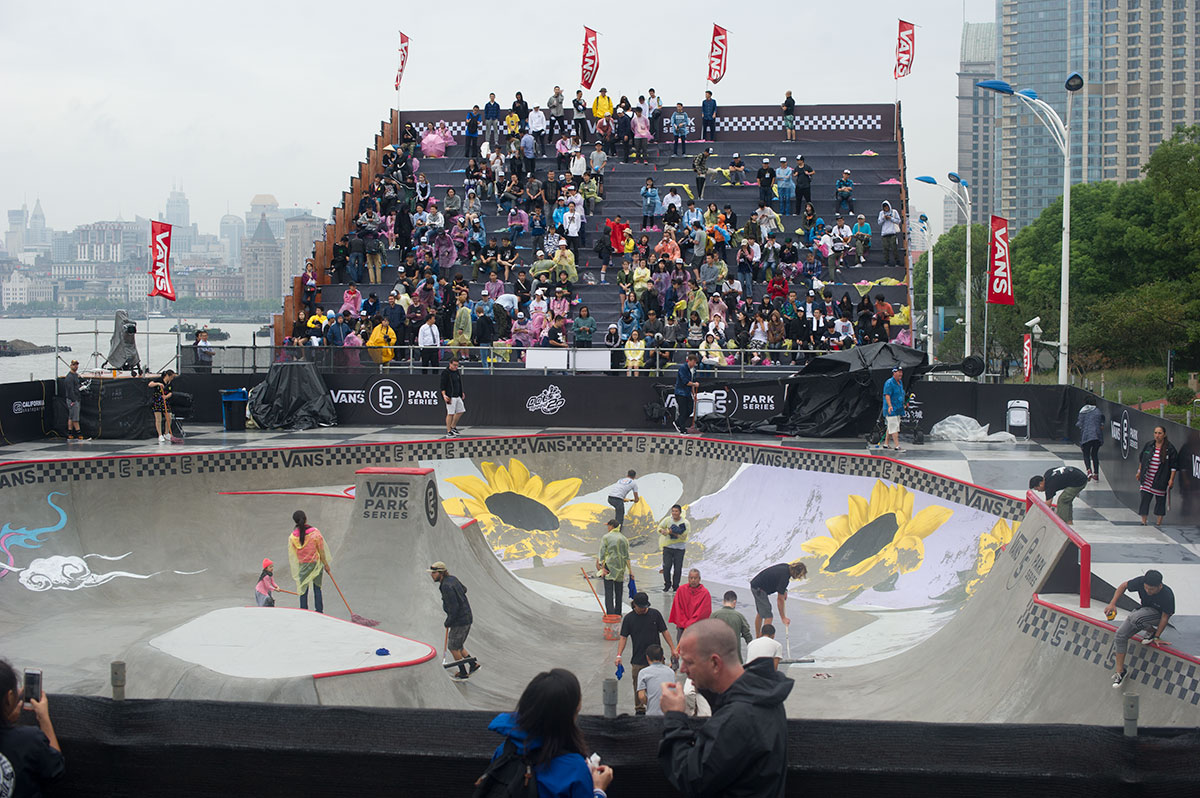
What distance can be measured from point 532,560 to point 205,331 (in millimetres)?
12604

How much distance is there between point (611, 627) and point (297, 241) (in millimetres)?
114564

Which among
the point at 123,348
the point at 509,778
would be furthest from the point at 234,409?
the point at 509,778

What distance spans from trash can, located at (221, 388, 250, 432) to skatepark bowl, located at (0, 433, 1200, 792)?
7248 mm

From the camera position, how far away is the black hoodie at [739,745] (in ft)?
12.8

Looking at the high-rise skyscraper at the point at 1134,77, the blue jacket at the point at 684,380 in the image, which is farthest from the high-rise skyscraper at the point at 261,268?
the high-rise skyscraper at the point at 1134,77

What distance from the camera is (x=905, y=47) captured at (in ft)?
133

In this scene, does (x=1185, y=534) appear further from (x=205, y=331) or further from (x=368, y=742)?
(x=205, y=331)

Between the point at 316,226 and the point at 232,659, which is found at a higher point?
the point at 316,226

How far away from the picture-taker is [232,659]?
A: 8.48 metres

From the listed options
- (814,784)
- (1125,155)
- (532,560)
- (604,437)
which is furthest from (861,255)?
(1125,155)

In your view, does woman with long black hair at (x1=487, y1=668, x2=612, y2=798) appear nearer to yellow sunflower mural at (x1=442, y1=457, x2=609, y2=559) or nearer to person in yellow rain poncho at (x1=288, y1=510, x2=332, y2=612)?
person in yellow rain poncho at (x1=288, y1=510, x2=332, y2=612)

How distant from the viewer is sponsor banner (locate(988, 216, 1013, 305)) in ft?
87.7

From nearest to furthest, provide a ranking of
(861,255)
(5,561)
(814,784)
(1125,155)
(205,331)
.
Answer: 1. (814,784)
2. (5,561)
3. (205,331)
4. (861,255)
5. (1125,155)

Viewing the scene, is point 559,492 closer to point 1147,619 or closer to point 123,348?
point 123,348
